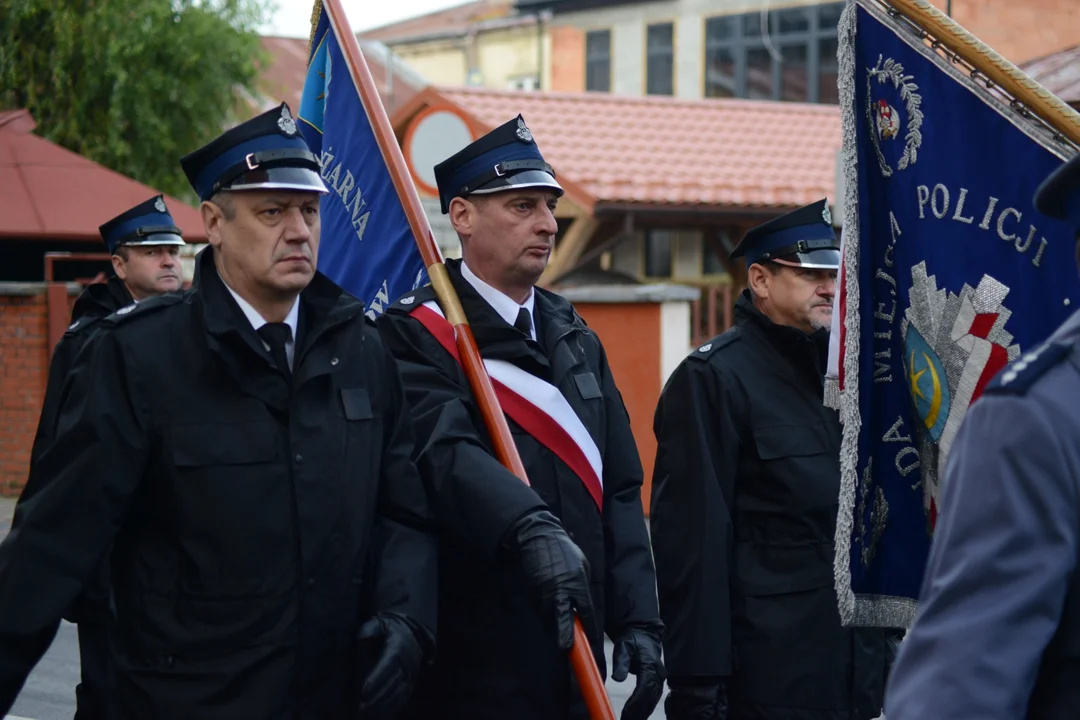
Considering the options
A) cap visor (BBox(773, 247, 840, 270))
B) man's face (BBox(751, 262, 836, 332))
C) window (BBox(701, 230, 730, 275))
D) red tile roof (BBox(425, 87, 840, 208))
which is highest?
cap visor (BBox(773, 247, 840, 270))

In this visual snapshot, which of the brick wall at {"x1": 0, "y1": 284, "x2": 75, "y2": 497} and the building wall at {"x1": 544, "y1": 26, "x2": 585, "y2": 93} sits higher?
the building wall at {"x1": 544, "y1": 26, "x2": 585, "y2": 93}

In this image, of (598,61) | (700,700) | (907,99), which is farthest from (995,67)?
(598,61)

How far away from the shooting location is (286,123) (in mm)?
3471

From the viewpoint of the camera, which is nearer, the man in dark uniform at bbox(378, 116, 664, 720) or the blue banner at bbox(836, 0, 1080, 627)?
the blue banner at bbox(836, 0, 1080, 627)

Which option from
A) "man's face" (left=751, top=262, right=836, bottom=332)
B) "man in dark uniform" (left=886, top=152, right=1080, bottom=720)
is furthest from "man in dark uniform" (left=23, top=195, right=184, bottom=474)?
"man in dark uniform" (left=886, top=152, right=1080, bottom=720)

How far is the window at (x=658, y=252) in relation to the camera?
68.6ft

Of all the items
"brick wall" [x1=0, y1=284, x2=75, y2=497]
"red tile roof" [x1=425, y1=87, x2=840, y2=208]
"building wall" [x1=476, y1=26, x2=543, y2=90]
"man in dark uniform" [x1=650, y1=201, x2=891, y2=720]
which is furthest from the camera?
"building wall" [x1=476, y1=26, x2=543, y2=90]

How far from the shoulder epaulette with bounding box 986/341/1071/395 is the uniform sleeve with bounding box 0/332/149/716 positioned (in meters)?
1.85

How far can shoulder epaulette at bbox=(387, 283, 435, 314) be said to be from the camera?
4.05 meters

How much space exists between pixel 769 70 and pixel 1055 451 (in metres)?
28.8

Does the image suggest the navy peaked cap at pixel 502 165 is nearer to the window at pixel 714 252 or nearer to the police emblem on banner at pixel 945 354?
the police emblem on banner at pixel 945 354

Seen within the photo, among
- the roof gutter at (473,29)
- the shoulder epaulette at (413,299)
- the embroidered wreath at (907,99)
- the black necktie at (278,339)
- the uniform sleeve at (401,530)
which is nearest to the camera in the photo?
the embroidered wreath at (907,99)

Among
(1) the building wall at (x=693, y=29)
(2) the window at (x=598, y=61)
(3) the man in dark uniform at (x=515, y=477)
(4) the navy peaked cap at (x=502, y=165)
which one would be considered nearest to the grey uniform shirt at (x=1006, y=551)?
(3) the man in dark uniform at (x=515, y=477)

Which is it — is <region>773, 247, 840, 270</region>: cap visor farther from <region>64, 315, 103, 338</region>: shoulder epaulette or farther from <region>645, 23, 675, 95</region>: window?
<region>645, 23, 675, 95</region>: window
